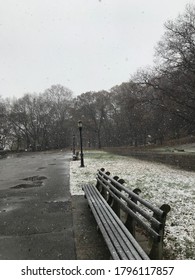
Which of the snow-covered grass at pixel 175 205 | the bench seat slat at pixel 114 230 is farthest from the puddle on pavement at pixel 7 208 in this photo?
the bench seat slat at pixel 114 230

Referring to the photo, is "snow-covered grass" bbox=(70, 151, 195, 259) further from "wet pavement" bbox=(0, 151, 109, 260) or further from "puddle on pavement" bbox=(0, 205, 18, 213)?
"puddle on pavement" bbox=(0, 205, 18, 213)

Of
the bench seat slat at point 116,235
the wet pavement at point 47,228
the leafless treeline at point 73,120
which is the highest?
the leafless treeline at point 73,120

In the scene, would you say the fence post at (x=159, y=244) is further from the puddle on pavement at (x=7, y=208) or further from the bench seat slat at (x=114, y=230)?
the puddle on pavement at (x=7, y=208)

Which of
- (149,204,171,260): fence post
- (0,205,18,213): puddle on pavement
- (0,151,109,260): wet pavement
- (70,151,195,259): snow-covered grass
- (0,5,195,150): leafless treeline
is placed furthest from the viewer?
(0,5,195,150): leafless treeline

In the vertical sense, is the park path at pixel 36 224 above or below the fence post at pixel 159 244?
below

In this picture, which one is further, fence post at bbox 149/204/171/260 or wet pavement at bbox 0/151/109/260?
wet pavement at bbox 0/151/109/260

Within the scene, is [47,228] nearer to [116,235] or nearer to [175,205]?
[116,235]

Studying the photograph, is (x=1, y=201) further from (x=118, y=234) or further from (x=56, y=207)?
(x=118, y=234)

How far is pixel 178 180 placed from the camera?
11.5 meters

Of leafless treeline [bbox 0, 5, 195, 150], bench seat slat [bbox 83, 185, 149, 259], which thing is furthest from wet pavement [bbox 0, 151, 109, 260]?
leafless treeline [bbox 0, 5, 195, 150]

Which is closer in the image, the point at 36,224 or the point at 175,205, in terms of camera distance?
the point at 36,224

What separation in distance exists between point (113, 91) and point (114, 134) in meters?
12.5

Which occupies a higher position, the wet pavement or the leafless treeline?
the leafless treeline

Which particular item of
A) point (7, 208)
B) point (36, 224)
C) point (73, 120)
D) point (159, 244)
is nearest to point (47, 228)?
point (36, 224)
